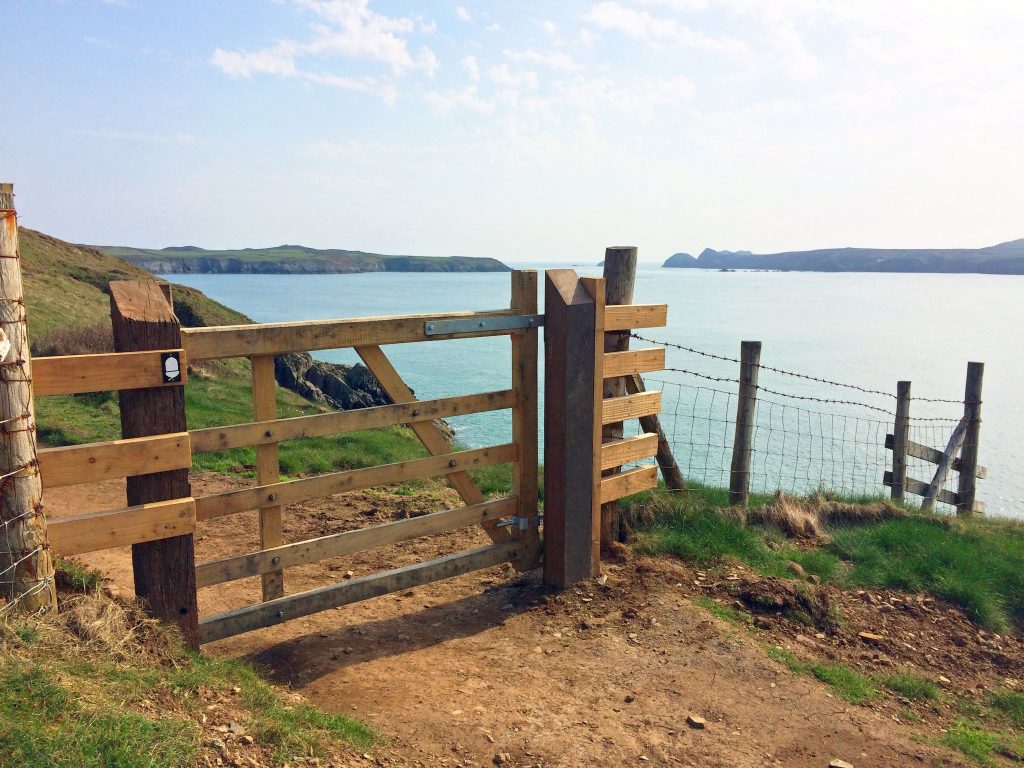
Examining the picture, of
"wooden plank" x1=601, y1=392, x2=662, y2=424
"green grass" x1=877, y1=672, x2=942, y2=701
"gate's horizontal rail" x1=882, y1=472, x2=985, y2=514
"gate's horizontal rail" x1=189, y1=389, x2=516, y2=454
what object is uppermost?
"gate's horizontal rail" x1=189, y1=389, x2=516, y2=454

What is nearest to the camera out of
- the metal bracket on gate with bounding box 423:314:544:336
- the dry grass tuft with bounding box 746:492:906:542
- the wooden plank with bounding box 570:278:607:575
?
the metal bracket on gate with bounding box 423:314:544:336

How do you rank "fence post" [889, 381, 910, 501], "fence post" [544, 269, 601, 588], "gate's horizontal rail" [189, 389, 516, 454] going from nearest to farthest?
"gate's horizontal rail" [189, 389, 516, 454] < "fence post" [544, 269, 601, 588] < "fence post" [889, 381, 910, 501]

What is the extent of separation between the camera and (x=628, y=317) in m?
7.09

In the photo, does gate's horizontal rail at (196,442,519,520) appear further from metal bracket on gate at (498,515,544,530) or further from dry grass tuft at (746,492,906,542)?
dry grass tuft at (746,492,906,542)

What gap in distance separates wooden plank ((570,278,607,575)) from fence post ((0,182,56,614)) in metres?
4.01

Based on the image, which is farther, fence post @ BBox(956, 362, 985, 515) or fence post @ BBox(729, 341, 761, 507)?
fence post @ BBox(956, 362, 985, 515)

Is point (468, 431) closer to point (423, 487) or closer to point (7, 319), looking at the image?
point (423, 487)

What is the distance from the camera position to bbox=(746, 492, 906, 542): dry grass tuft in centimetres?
847

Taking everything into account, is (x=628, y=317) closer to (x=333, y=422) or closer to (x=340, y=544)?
(x=333, y=422)

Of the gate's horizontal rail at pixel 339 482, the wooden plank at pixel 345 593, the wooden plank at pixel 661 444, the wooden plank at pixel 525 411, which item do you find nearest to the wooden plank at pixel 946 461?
the wooden plank at pixel 661 444

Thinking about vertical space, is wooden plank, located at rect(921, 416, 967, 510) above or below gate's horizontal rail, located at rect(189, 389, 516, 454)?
below

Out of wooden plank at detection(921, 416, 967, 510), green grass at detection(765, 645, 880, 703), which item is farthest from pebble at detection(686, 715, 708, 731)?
wooden plank at detection(921, 416, 967, 510)

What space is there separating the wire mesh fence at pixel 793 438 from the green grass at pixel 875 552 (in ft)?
6.99

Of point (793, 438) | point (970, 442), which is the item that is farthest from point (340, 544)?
point (793, 438)
